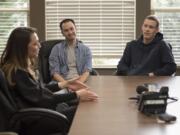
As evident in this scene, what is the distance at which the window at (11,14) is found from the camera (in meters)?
5.42

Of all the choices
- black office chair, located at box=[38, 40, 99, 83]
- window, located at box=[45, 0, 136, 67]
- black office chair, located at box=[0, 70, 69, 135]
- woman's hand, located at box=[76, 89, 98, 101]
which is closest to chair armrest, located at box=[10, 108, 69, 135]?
black office chair, located at box=[0, 70, 69, 135]

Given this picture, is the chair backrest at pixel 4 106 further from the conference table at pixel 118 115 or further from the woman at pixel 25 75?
the conference table at pixel 118 115

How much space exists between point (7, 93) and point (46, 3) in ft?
9.50

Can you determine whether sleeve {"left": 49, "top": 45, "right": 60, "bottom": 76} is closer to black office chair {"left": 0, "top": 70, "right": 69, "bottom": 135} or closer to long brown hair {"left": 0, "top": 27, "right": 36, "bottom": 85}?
long brown hair {"left": 0, "top": 27, "right": 36, "bottom": 85}

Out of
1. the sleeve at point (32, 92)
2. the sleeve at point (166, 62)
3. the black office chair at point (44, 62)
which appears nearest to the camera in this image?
the sleeve at point (32, 92)

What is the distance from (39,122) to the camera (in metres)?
2.83

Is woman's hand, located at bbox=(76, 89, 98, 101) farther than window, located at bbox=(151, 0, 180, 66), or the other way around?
window, located at bbox=(151, 0, 180, 66)

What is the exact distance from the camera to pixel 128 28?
539cm

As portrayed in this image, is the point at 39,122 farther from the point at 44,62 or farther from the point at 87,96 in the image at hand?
the point at 44,62

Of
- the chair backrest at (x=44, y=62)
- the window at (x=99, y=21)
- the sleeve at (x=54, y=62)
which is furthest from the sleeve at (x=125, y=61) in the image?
the window at (x=99, y=21)

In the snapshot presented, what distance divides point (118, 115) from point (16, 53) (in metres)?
0.89

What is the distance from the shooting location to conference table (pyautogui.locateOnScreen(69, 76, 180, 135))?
2.16 m

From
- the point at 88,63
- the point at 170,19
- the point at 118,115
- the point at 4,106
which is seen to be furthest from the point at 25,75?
the point at 170,19

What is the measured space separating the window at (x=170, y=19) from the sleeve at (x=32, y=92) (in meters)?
2.77
